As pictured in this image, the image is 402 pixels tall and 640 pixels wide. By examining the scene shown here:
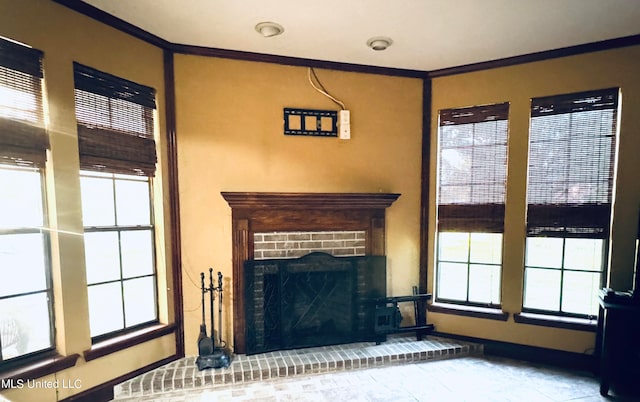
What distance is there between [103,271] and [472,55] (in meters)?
3.68

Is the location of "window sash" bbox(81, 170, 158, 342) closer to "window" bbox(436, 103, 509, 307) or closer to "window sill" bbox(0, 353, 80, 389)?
"window sill" bbox(0, 353, 80, 389)

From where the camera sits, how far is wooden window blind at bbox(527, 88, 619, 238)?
2748mm

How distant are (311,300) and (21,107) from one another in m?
2.58

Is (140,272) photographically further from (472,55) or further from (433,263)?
(472,55)

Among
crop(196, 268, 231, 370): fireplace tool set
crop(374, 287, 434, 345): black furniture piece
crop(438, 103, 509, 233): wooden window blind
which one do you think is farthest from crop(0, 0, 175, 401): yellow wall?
crop(438, 103, 509, 233): wooden window blind

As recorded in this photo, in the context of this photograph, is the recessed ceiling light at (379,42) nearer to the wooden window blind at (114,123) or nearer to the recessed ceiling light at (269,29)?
the recessed ceiling light at (269,29)

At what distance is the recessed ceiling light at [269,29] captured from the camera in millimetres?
2375

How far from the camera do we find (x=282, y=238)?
3010mm

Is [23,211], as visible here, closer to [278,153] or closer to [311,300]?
[278,153]

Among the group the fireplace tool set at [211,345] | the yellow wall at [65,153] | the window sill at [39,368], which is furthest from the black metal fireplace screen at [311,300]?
the window sill at [39,368]

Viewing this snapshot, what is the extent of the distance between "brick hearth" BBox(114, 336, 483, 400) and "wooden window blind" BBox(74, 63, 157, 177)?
1667 mm

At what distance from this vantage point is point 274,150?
9.86 ft

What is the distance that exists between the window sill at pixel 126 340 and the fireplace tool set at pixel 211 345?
0.28m

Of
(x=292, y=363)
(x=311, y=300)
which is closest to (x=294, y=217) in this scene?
(x=311, y=300)
